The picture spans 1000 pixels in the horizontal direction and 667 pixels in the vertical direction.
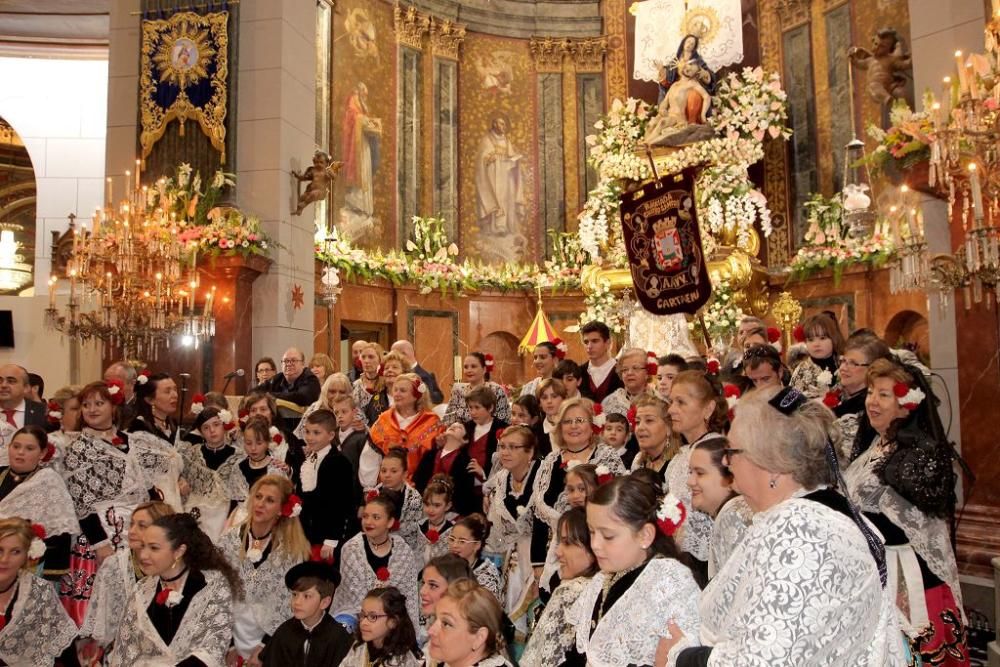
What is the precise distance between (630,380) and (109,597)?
355cm

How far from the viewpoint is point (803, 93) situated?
14.6m

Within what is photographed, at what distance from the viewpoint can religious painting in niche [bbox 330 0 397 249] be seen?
1340 centimetres

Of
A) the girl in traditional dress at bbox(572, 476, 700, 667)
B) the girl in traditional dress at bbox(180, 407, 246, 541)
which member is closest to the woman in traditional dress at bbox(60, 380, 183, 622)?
the girl in traditional dress at bbox(180, 407, 246, 541)

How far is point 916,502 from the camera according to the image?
13.2ft

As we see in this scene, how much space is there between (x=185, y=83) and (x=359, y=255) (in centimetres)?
337

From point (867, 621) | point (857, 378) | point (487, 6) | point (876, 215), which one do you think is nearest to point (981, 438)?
point (857, 378)

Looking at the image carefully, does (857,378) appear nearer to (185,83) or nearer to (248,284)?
(248,284)

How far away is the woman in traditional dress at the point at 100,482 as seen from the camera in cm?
545

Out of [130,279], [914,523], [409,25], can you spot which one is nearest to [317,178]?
[130,279]

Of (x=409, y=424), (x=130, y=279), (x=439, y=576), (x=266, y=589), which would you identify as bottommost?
(x=266, y=589)

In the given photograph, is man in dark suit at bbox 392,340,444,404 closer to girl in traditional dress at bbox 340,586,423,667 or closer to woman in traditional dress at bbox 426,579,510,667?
girl in traditional dress at bbox 340,586,423,667

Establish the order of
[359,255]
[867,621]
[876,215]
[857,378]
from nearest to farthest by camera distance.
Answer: [867,621], [857,378], [876,215], [359,255]

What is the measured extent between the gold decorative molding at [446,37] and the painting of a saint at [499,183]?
139cm

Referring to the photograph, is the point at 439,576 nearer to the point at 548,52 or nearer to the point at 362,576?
the point at 362,576
